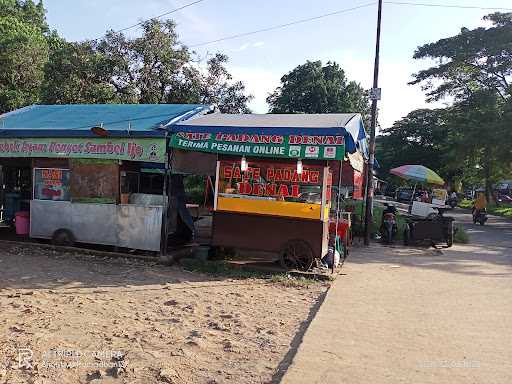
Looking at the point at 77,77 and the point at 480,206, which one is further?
the point at 480,206

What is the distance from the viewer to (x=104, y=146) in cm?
887

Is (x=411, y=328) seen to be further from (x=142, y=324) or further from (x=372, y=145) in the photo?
(x=372, y=145)

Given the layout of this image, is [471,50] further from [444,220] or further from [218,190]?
[218,190]

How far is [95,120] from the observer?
948 centimetres

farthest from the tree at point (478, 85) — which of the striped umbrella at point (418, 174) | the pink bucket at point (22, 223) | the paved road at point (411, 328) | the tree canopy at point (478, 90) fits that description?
the pink bucket at point (22, 223)

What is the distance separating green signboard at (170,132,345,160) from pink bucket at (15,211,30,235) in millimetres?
4304

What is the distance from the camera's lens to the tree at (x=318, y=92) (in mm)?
28969

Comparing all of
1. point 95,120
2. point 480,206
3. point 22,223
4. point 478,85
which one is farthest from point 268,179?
point 478,85

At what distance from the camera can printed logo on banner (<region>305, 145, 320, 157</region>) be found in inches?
291

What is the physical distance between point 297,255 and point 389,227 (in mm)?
5878

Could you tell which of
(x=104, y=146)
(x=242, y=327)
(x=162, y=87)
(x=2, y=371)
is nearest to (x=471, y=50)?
(x=162, y=87)

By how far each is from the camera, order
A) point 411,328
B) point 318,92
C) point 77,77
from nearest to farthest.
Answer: point 411,328, point 77,77, point 318,92

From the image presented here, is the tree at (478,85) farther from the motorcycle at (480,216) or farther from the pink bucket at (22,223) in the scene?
the pink bucket at (22,223)

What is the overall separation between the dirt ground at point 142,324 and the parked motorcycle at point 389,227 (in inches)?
247
